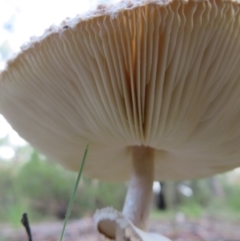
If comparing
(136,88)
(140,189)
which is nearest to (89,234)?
(140,189)

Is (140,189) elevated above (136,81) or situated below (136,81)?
below

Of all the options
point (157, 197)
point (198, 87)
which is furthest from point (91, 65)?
point (157, 197)

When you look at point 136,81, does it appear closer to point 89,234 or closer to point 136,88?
point 136,88

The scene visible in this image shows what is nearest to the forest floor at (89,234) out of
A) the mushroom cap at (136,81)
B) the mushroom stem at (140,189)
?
the mushroom stem at (140,189)

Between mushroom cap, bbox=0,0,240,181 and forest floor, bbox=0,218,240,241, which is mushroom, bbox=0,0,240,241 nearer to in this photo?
mushroom cap, bbox=0,0,240,181

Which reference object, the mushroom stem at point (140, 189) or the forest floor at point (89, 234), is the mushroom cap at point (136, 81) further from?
the forest floor at point (89, 234)

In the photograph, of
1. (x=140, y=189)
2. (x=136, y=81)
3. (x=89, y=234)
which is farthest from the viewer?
(x=89, y=234)

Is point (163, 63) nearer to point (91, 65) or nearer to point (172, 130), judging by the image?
point (91, 65)

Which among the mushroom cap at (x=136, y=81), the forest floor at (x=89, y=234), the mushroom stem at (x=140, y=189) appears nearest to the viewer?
the mushroom cap at (x=136, y=81)
